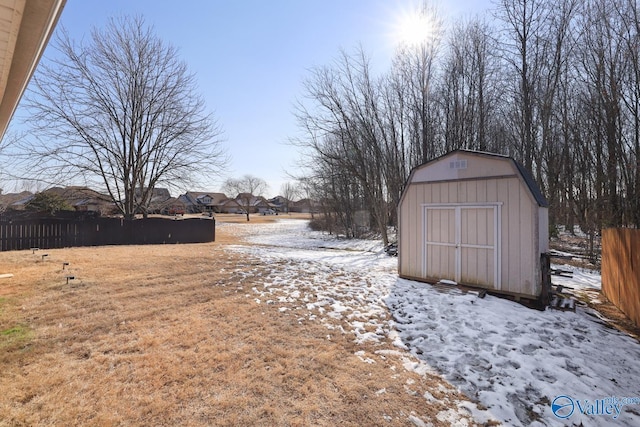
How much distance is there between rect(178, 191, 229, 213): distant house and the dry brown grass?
176 feet

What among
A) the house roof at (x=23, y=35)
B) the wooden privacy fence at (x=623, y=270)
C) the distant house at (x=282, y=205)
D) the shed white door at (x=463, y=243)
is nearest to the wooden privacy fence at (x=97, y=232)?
the house roof at (x=23, y=35)

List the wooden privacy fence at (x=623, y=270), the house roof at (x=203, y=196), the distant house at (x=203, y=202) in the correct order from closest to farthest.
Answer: the wooden privacy fence at (x=623, y=270) → the distant house at (x=203, y=202) → the house roof at (x=203, y=196)

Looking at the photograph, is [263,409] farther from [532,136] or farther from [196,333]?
[532,136]

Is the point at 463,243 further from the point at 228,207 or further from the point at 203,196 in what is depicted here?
the point at 203,196

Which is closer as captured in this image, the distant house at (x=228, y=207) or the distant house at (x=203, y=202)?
the distant house at (x=203, y=202)

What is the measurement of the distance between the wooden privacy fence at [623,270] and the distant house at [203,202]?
56.1 m

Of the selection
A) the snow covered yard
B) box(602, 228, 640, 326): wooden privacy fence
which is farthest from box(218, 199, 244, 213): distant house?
box(602, 228, 640, 326): wooden privacy fence

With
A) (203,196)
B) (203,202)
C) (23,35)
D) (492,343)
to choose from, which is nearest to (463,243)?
(492,343)

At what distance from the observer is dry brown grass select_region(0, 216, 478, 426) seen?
2217 mm

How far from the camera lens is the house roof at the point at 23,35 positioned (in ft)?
5.81

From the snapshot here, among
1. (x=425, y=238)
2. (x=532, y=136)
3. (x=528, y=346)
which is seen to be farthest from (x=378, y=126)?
(x=528, y=346)

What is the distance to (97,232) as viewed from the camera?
1227 centimetres

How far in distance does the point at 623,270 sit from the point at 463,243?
265cm

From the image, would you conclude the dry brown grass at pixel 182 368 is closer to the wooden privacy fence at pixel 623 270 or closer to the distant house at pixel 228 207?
the wooden privacy fence at pixel 623 270
